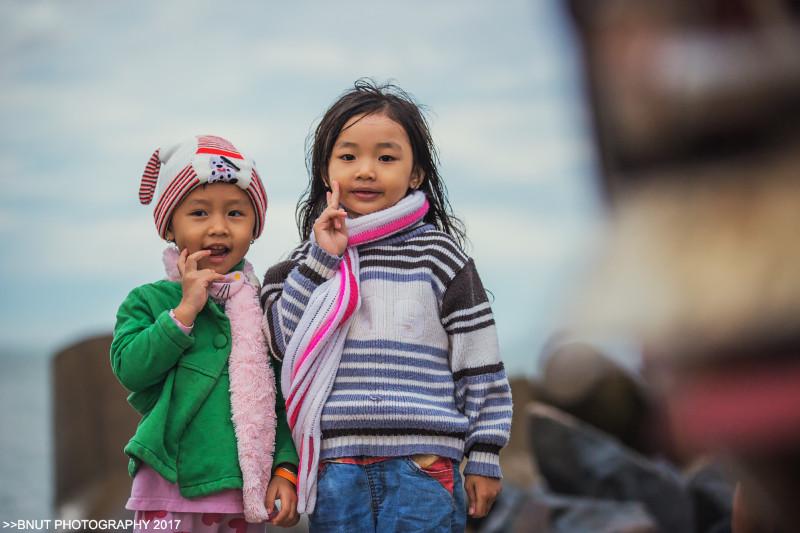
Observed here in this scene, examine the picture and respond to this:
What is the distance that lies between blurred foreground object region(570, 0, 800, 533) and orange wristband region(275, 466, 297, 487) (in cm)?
190

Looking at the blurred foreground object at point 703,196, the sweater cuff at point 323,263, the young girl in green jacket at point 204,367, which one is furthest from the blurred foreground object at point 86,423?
the blurred foreground object at point 703,196

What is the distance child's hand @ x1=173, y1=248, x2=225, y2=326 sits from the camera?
2.22m

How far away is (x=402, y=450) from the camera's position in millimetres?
2137

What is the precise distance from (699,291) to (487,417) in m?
1.84

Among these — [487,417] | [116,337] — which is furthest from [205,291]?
[487,417]

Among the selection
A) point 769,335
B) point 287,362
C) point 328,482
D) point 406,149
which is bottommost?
point 328,482

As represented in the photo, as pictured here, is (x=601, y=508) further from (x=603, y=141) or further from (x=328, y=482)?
(x=603, y=141)

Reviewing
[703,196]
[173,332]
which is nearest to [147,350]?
[173,332]

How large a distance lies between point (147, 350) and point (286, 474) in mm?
465

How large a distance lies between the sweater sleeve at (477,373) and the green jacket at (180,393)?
1.52ft

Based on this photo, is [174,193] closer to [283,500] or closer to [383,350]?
[383,350]

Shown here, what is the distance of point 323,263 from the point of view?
2279 millimetres

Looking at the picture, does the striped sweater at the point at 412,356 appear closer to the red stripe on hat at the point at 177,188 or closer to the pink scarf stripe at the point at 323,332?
the pink scarf stripe at the point at 323,332

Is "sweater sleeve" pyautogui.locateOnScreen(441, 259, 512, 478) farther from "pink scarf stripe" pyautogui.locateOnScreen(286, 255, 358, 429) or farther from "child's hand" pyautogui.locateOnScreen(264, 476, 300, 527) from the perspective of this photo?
"child's hand" pyautogui.locateOnScreen(264, 476, 300, 527)
